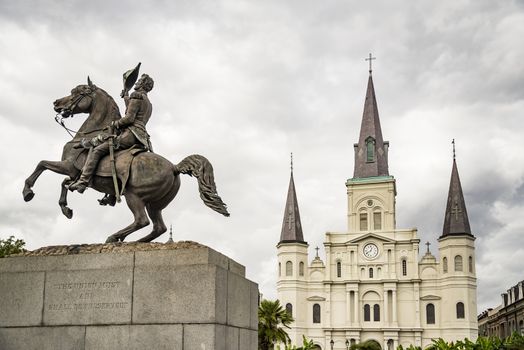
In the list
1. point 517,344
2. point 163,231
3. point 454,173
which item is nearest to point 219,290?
point 163,231

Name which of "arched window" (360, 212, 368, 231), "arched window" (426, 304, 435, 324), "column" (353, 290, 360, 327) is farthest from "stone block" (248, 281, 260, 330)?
"arched window" (360, 212, 368, 231)

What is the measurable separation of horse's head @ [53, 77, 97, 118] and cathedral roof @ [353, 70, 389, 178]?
256 feet

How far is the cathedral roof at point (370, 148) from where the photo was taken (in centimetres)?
8656

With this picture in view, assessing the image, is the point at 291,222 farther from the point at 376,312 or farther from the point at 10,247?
the point at 10,247

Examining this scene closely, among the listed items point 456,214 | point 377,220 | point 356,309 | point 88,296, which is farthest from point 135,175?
point 377,220

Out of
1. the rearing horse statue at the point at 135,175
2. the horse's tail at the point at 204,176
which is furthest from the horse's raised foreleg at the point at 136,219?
the horse's tail at the point at 204,176

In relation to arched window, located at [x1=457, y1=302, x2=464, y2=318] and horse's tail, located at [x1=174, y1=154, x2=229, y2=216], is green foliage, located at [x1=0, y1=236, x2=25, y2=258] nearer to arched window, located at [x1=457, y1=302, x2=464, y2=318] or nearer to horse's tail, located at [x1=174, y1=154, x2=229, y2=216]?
horse's tail, located at [x1=174, y1=154, x2=229, y2=216]

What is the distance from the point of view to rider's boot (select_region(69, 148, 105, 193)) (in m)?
8.64

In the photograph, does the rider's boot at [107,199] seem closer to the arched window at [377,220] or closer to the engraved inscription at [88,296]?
the engraved inscription at [88,296]

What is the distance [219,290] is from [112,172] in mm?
2212

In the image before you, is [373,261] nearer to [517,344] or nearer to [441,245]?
[441,245]

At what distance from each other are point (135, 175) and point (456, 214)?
75096 mm

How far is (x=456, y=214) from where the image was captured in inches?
3127

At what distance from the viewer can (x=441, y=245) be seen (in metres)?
79.3
